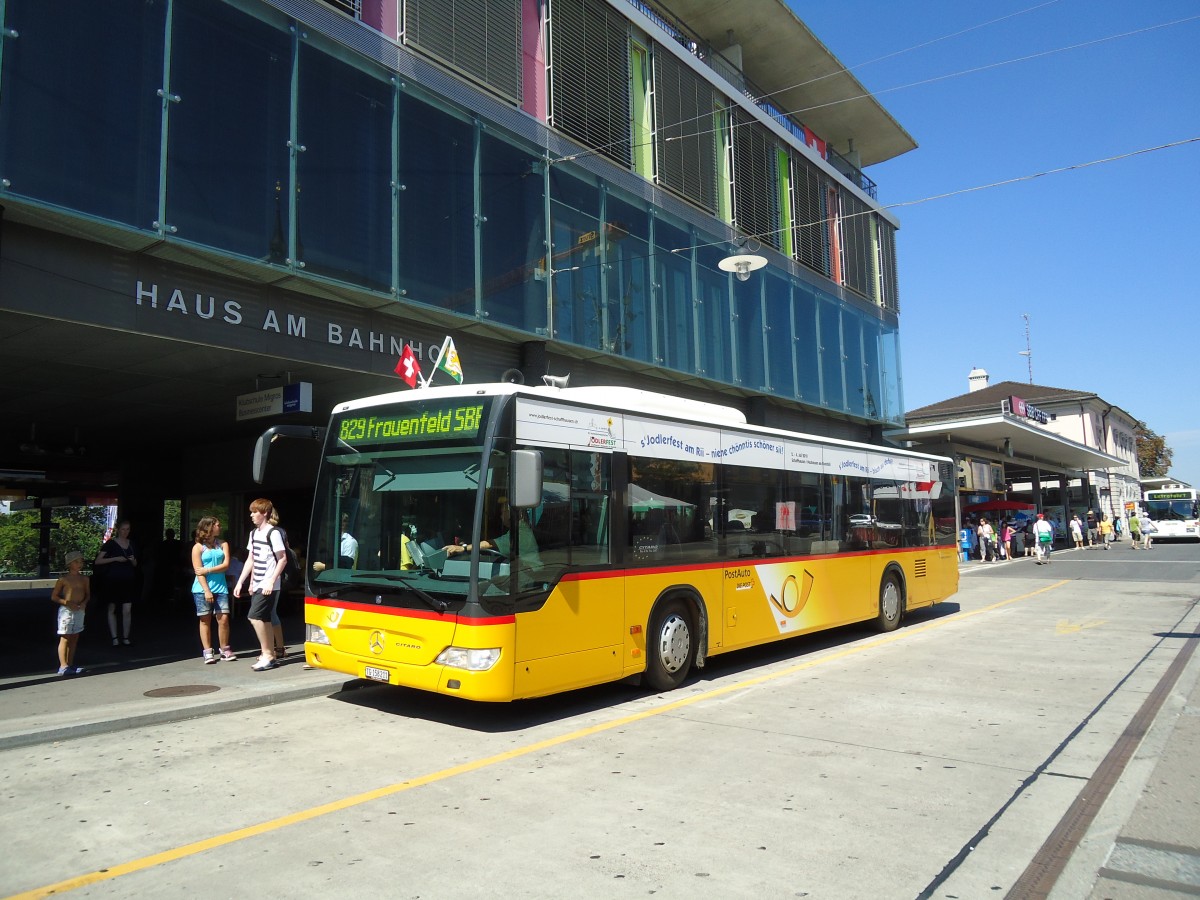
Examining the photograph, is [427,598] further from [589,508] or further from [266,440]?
[266,440]

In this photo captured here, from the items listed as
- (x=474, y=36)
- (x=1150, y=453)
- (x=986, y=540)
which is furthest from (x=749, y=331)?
(x=1150, y=453)

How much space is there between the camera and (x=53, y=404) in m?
13.9

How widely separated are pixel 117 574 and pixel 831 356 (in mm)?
19375

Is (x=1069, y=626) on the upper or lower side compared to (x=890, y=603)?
lower

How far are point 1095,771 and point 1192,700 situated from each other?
3159 mm

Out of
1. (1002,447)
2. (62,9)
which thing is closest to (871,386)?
(1002,447)

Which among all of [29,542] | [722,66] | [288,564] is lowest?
[288,564]

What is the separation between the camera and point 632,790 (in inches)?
211

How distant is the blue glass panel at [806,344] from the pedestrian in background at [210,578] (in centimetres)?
1626

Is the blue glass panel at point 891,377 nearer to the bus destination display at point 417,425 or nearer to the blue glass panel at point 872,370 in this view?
the blue glass panel at point 872,370

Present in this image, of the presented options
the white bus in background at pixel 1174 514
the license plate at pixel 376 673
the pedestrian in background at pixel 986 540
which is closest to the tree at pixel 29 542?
the license plate at pixel 376 673

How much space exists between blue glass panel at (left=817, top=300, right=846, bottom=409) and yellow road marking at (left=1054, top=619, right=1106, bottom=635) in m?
10.8

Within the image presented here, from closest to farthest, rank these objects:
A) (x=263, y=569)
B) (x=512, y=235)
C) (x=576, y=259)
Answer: (x=263, y=569), (x=512, y=235), (x=576, y=259)

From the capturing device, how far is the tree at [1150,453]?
305 ft
